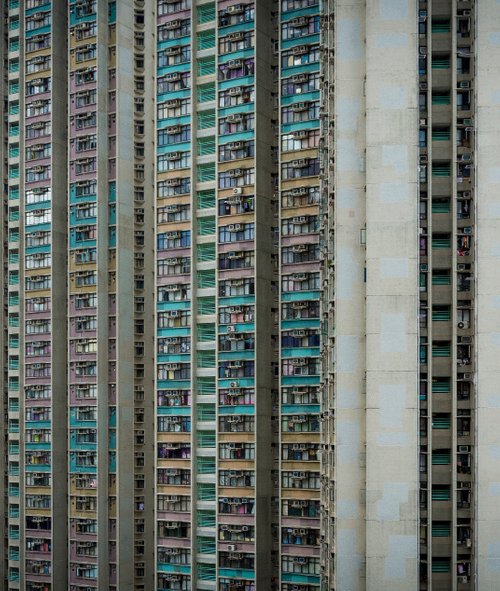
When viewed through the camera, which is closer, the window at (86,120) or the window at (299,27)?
the window at (299,27)

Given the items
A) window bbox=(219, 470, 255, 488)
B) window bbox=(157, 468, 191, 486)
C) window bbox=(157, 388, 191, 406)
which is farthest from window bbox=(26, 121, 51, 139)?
window bbox=(219, 470, 255, 488)

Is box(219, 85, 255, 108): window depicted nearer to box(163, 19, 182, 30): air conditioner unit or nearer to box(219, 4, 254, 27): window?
box(219, 4, 254, 27): window

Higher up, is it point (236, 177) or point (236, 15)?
point (236, 15)

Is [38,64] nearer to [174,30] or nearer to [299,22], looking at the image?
[174,30]

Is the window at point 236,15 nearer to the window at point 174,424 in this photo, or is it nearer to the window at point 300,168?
the window at point 300,168

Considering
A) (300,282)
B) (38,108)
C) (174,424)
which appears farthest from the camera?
Answer: (38,108)

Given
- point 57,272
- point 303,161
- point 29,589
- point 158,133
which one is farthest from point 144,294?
point 29,589

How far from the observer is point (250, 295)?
42844 millimetres

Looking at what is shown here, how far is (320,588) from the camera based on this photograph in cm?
4034

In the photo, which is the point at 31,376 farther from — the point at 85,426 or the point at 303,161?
the point at 303,161

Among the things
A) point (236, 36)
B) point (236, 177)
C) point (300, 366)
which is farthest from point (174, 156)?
point (300, 366)

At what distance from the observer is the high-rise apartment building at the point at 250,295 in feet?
110

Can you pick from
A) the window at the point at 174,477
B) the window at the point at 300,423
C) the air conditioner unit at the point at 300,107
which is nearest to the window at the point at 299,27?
the air conditioner unit at the point at 300,107

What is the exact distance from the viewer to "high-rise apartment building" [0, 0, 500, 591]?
33.5 m
